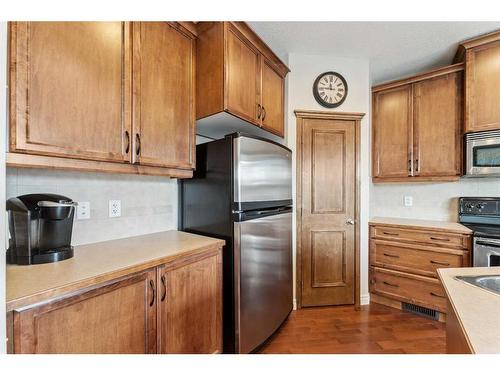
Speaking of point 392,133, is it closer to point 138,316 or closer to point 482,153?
point 482,153

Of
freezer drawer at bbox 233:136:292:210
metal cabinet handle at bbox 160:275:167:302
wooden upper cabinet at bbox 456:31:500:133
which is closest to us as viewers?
metal cabinet handle at bbox 160:275:167:302

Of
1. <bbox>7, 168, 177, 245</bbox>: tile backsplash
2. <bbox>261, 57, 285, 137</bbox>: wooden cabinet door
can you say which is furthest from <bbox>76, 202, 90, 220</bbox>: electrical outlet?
<bbox>261, 57, 285, 137</bbox>: wooden cabinet door

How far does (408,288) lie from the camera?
2.36 meters

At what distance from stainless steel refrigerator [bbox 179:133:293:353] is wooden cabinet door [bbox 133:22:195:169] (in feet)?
0.73

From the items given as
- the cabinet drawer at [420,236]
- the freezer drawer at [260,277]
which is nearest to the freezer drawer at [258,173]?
the freezer drawer at [260,277]

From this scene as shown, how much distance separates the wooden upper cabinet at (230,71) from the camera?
159 centimetres

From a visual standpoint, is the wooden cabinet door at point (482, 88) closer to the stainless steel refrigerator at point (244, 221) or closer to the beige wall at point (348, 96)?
the beige wall at point (348, 96)

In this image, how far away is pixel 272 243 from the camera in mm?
1812

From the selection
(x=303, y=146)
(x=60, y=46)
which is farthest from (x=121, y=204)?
(x=303, y=146)

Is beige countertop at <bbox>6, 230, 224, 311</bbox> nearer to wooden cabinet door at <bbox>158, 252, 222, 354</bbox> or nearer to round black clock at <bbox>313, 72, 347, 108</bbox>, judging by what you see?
wooden cabinet door at <bbox>158, 252, 222, 354</bbox>

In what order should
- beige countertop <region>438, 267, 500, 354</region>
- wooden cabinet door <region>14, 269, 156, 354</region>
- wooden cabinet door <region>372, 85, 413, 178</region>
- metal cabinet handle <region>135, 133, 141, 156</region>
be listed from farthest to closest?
wooden cabinet door <region>372, 85, 413, 178</region>
metal cabinet handle <region>135, 133, 141, 156</region>
wooden cabinet door <region>14, 269, 156, 354</region>
beige countertop <region>438, 267, 500, 354</region>

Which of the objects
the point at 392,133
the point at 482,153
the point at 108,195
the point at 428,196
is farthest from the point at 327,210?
the point at 108,195

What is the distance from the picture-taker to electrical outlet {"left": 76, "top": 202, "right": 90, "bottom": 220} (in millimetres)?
1376

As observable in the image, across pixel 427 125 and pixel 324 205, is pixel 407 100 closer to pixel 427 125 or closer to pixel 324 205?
pixel 427 125
